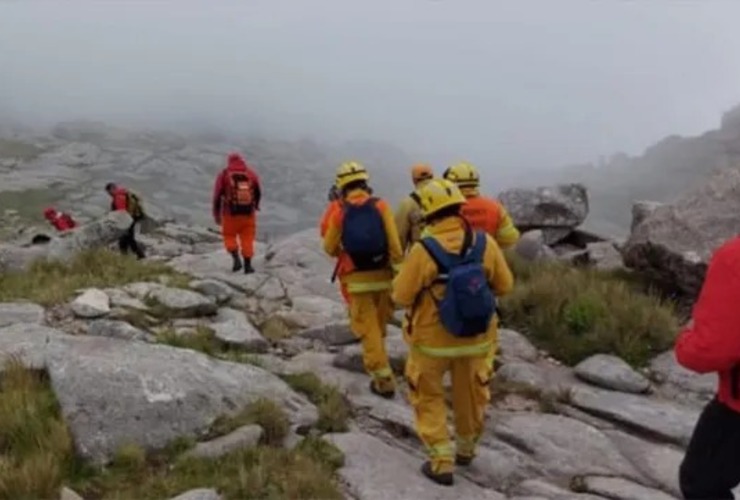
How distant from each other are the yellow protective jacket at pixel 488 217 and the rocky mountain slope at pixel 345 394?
1525mm

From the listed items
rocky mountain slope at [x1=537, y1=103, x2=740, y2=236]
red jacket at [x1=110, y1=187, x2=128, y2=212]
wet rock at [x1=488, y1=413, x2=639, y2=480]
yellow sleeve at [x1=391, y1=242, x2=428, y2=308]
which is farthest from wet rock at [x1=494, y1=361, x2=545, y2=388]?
rocky mountain slope at [x1=537, y1=103, x2=740, y2=236]

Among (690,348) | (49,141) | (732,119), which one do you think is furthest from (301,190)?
(690,348)

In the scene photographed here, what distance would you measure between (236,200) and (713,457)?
36.2 ft

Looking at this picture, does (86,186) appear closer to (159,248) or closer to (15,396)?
(159,248)

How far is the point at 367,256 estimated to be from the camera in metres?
8.84

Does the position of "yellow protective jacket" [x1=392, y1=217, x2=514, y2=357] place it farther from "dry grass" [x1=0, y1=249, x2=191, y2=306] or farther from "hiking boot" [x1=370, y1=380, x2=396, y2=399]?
"dry grass" [x1=0, y1=249, x2=191, y2=306]

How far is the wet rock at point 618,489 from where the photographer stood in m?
7.24

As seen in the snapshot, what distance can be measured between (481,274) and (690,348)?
213cm

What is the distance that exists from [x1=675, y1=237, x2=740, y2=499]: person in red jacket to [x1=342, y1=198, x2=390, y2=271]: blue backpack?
414 cm

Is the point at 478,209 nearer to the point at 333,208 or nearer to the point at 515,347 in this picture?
the point at 333,208

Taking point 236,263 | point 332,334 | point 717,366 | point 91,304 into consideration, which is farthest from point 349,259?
point 236,263

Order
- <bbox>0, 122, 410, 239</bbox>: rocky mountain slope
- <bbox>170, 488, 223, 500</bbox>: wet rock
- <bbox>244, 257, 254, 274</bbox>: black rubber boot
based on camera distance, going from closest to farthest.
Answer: <bbox>170, 488, 223, 500</bbox>: wet rock < <bbox>244, 257, 254, 274</bbox>: black rubber boot < <bbox>0, 122, 410, 239</bbox>: rocky mountain slope

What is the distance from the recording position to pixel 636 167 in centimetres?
12656

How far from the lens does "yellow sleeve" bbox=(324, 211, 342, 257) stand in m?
8.94
